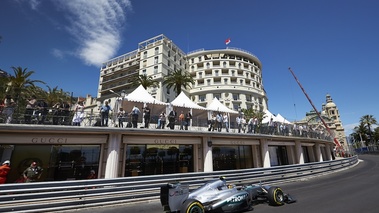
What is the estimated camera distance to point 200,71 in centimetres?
5672

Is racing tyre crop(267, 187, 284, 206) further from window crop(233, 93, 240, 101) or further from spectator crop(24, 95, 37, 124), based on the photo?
window crop(233, 93, 240, 101)

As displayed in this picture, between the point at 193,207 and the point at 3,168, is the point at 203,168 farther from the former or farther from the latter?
the point at 3,168

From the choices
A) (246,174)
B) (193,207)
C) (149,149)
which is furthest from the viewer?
(149,149)

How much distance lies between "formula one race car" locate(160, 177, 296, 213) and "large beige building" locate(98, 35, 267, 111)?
127 feet

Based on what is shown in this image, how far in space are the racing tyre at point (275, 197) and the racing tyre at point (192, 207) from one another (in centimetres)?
311

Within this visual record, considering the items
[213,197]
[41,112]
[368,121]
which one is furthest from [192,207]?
[368,121]

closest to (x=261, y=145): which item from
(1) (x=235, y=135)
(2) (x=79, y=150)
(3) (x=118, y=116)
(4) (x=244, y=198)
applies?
(1) (x=235, y=135)

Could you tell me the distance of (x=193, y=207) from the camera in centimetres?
545

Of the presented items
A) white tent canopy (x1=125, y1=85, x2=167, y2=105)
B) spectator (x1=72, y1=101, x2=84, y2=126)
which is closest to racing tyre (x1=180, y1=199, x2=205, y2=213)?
spectator (x1=72, y1=101, x2=84, y2=126)

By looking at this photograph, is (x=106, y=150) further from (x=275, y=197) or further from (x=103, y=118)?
(x=275, y=197)

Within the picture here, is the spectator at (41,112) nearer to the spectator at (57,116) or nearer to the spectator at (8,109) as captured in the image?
the spectator at (57,116)

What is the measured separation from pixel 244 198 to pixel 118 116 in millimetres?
8535

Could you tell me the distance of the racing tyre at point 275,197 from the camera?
7.01 meters

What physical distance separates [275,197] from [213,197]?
2650 mm
